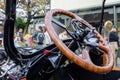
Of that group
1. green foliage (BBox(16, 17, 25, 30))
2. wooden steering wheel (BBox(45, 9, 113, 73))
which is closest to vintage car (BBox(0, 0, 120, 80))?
wooden steering wheel (BBox(45, 9, 113, 73))

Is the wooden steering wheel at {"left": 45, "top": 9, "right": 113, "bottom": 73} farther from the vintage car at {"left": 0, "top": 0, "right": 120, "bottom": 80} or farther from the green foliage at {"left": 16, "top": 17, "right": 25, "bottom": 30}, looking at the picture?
the green foliage at {"left": 16, "top": 17, "right": 25, "bottom": 30}

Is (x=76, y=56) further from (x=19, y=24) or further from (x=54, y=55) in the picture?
(x=19, y=24)

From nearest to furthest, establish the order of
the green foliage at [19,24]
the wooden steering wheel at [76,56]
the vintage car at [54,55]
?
the wooden steering wheel at [76,56], the vintage car at [54,55], the green foliage at [19,24]

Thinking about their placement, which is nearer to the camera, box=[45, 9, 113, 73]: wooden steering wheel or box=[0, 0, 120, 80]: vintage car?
box=[45, 9, 113, 73]: wooden steering wheel

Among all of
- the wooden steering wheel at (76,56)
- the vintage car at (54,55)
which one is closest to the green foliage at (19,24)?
the vintage car at (54,55)

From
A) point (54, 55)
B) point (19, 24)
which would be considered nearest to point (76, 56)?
point (54, 55)

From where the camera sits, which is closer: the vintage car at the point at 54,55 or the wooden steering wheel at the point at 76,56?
the wooden steering wheel at the point at 76,56

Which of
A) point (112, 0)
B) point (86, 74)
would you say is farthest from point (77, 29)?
point (112, 0)

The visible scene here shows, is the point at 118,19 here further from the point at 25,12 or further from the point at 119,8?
the point at 25,12

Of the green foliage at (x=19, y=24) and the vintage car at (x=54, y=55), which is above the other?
the vintage car at (x=54, y=55)

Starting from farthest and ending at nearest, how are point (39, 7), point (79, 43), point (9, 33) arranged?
1. point (39, 7)
2. point (9, 33)
3. point (79, 43)

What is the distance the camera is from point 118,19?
10.6 metres

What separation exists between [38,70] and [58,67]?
159mm

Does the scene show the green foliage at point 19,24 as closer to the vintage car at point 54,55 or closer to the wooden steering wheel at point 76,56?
the vintage car at point 54,55
